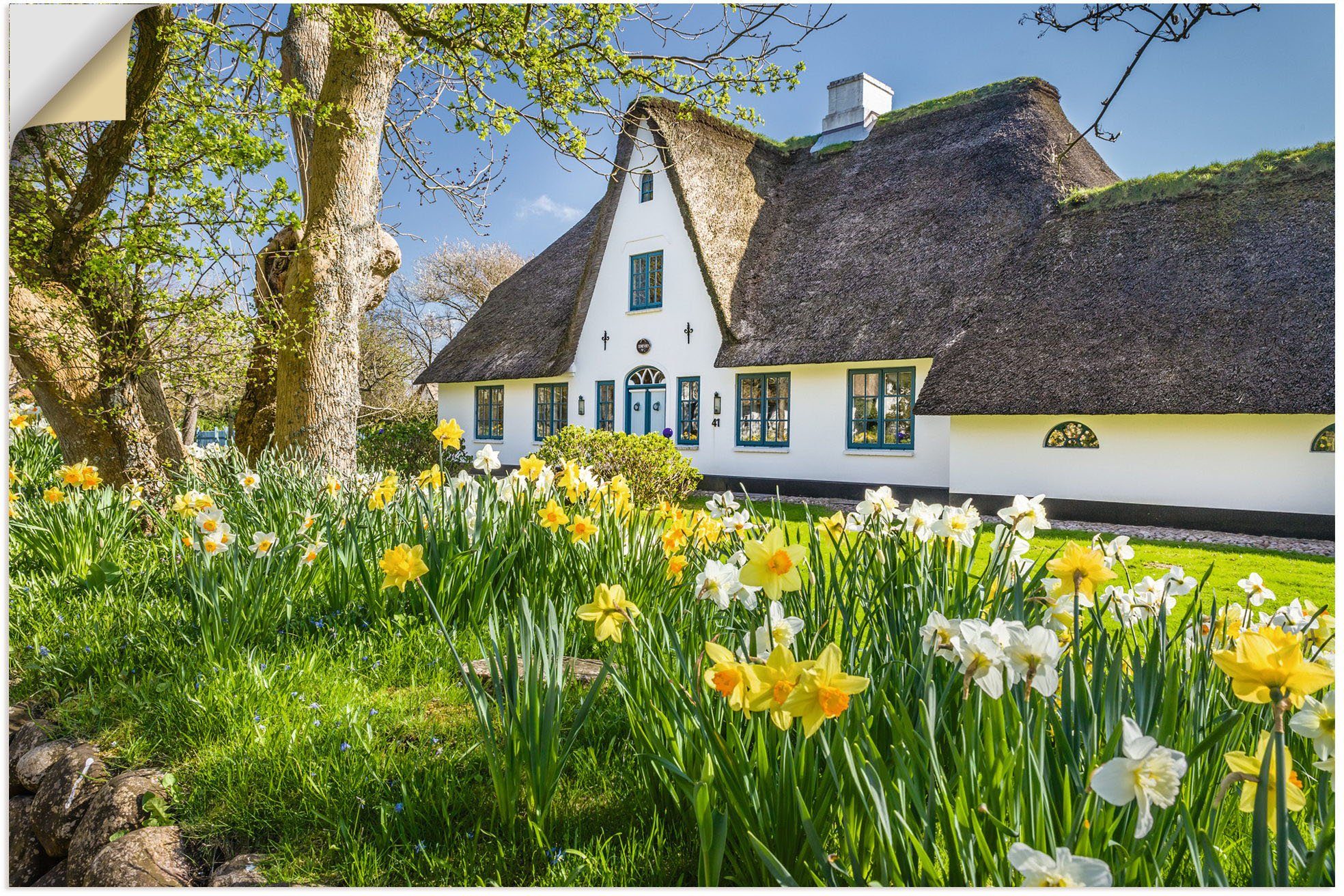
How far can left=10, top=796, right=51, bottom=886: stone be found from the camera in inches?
70.8

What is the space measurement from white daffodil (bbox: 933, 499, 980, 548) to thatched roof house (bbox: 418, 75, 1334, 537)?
1.91m

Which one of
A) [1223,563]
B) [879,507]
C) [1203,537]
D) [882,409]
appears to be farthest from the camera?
[882,409]

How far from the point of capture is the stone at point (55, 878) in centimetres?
170

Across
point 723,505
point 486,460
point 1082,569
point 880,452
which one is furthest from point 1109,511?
point 1082,569

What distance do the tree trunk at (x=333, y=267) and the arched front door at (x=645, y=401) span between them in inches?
252

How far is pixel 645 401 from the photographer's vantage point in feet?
36.6

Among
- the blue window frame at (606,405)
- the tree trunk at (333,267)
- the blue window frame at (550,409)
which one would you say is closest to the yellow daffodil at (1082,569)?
the tree trunk at (333,267)

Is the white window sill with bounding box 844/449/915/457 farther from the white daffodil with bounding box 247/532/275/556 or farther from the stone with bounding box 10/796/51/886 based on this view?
the stone with bounding box 10/796/51/886

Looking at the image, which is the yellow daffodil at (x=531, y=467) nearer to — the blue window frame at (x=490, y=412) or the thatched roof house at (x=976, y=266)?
the thatched roof house at (x=976, y=266)

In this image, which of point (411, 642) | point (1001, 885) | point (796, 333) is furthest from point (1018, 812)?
point (796, 333)

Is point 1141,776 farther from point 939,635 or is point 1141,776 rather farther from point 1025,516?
point 1025,516

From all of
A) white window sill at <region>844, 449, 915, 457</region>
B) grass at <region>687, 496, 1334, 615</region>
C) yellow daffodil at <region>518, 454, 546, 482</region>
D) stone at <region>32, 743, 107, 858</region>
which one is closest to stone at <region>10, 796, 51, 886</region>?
stone at <region>32, 743, 107, 858</region>

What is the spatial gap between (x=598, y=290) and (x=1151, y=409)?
26.0ft

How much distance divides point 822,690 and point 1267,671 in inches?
17.6
